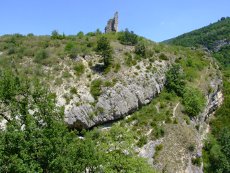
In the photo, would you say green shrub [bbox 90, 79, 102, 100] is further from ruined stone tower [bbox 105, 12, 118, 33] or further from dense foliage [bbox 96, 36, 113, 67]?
ruined stone tower [bbox 105, 12, 118, 33]

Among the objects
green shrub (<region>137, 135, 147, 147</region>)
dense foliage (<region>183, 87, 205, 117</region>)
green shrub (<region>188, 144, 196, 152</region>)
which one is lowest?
green shrub (<region>188, 144, 196, 152</region>)

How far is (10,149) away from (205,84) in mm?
45815

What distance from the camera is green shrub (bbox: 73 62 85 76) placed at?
162ft

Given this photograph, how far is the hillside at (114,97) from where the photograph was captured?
2641 centimetres

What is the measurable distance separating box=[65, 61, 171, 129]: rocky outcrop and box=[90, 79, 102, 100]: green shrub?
1.86ft

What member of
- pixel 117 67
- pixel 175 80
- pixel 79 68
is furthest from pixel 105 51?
pixel 175 80

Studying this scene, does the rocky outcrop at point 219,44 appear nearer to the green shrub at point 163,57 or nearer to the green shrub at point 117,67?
the green shrub at point 163,57

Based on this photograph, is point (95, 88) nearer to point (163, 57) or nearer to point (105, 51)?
point (105, 51)

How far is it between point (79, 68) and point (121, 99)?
7791 mm

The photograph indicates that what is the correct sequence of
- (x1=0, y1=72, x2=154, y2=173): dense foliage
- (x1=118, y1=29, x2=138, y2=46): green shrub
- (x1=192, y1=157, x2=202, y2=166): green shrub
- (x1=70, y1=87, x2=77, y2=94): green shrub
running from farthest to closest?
1. (x1=118, y1=29, x2=138, y2=46): green shrub
2. (x1=192, y1=157, x2=202, y2=166): green shrub
3. (x1=70, y1=87, x2=77, y2=94): green shrub
4. (x1=0, y1=72, x2=154, y2=173): dense foliage

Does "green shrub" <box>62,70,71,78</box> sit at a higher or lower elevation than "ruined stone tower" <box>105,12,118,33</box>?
lower

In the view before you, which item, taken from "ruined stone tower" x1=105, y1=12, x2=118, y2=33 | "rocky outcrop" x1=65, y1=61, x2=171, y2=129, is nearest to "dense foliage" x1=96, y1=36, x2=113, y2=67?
"rocky outcrop" x1=65, y1=61, x2=171, y2=129

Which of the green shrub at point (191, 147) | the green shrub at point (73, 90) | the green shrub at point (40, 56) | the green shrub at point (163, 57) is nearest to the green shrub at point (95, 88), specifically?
the green shrub at point (73, 90)

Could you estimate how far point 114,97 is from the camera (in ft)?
155
